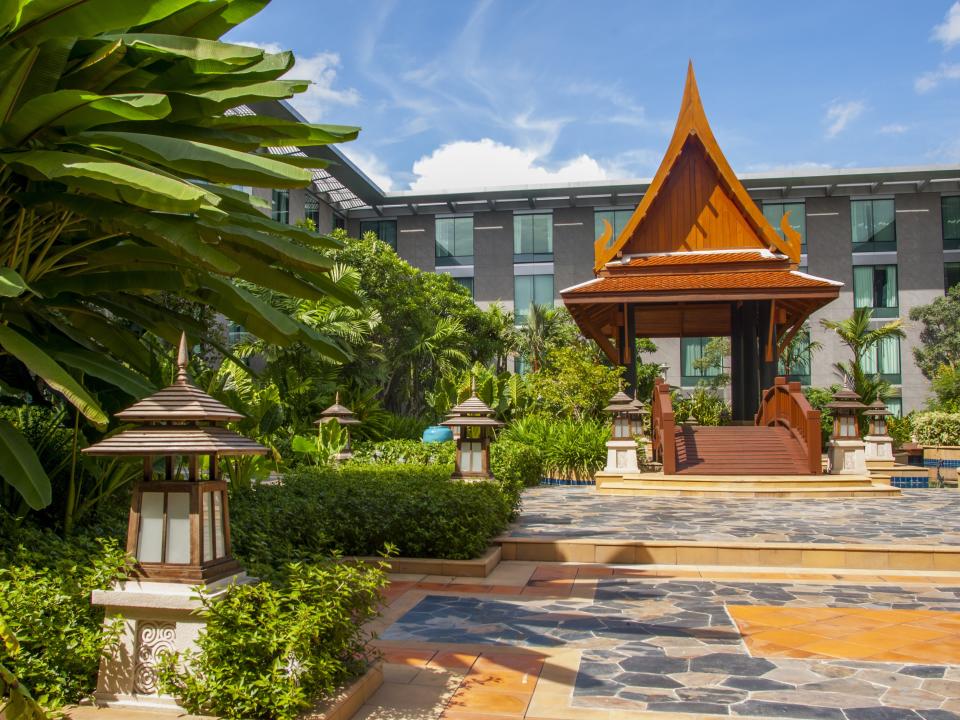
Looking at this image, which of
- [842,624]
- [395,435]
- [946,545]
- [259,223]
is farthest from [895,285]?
[259,223]

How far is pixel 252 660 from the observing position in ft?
14.2

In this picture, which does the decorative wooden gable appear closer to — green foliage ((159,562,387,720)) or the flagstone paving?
the flagstone paving

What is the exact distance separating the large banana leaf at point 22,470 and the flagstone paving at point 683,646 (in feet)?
7.67

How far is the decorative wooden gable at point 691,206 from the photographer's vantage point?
21.5 m

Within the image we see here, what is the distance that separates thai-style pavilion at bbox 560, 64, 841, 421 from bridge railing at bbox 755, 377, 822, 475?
80cm

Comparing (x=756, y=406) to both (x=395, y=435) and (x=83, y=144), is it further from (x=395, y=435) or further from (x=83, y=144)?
(x=83, y=144)

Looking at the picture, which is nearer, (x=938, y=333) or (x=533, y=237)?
(x=938, y=333)

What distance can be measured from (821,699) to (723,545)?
179 inches

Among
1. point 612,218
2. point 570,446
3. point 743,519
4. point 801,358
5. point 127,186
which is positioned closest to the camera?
point 127,186

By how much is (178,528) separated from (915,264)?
39928 millimetres

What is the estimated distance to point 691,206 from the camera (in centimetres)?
2189

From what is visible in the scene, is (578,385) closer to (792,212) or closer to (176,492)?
(176,492)

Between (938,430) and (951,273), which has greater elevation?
(951,273)

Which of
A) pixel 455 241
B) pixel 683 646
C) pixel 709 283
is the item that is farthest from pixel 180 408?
pixel 455 241
